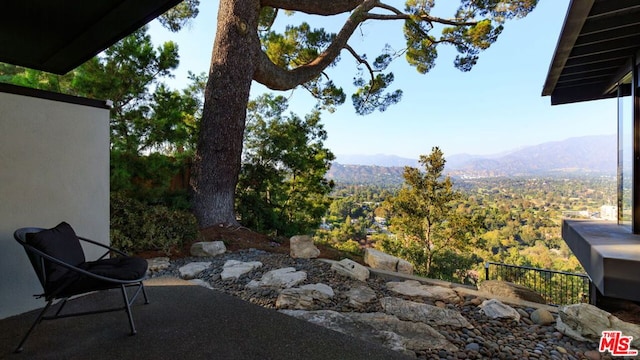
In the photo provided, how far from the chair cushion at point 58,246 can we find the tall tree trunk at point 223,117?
3.12 metres

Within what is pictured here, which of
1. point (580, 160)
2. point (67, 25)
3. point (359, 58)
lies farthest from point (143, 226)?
point (580, 160)

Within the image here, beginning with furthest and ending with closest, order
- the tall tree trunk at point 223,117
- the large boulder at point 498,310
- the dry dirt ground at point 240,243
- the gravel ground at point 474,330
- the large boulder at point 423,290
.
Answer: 1. the tall tree trunk at point 223,117
2. the dry dirt ground at point 240,243
3. the large boulder at point 423,290
4. the large boulder at point 498,310
5. the gravel ground at point 474,330

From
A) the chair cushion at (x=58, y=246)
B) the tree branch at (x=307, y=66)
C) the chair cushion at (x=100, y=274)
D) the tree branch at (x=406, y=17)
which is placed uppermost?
the tree branch at (x=406, y=17)

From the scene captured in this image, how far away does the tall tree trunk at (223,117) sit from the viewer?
5.88 m

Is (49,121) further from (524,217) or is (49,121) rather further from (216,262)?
(524,217)

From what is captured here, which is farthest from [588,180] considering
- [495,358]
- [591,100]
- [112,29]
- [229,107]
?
[112,29]

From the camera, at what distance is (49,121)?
2838mm

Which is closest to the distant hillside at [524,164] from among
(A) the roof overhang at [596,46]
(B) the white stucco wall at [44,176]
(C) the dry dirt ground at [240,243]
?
(A) the roof overhang at [596,46]

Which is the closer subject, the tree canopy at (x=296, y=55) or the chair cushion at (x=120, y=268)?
the chair cushion at (x=120, y=268)

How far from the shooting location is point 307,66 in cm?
801

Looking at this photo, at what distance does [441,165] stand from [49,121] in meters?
11.4

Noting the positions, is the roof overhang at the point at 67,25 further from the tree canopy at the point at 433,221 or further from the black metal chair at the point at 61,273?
the tree canopy at the point at 433,221

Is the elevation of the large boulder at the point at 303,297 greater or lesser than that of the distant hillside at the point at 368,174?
lesser

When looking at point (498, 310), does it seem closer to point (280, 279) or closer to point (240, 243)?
point (280, 279)
